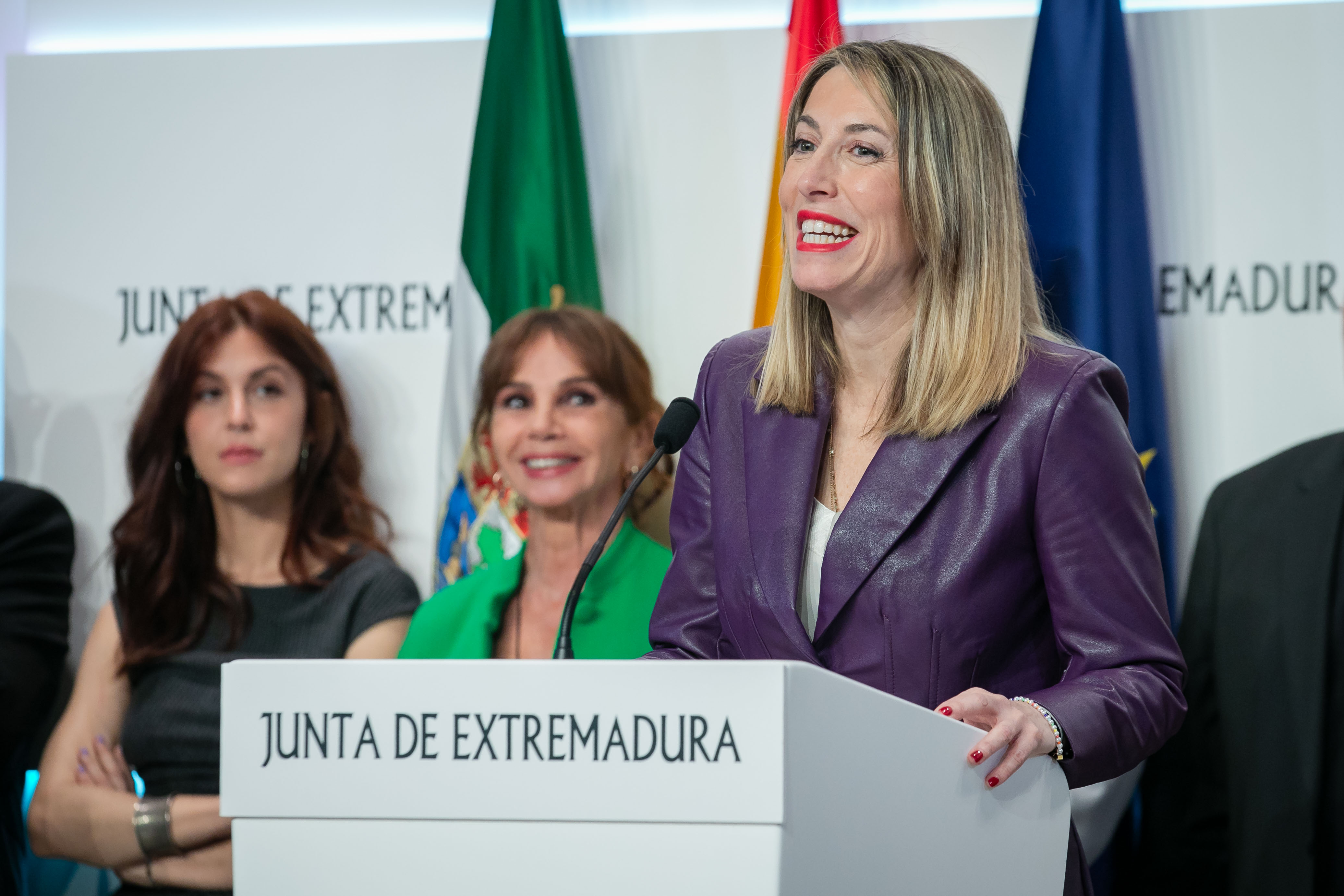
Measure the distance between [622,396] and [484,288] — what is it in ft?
1.61

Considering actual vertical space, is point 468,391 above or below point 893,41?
below

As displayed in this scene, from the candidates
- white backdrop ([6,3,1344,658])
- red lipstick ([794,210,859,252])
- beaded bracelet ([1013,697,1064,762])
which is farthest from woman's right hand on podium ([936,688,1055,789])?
white backdrop ([6,3,1344,658])

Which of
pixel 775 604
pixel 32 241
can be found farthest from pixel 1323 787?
pixel 32 241

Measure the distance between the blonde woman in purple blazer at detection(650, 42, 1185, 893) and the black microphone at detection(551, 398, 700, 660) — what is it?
0.57ft

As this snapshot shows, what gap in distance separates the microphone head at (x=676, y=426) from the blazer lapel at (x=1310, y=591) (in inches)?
74.2

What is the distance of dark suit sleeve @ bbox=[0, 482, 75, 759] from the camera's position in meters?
3.50

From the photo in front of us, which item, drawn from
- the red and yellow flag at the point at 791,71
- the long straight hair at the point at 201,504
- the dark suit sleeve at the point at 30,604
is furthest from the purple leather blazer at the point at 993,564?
the dark suit sleeve at the point at 30,604

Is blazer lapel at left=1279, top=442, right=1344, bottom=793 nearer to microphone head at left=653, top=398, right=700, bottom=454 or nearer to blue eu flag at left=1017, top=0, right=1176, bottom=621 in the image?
blue eu flag at left=1017, top=0, right=1176, bottom=621

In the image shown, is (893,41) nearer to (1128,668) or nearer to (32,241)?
(1128,668)

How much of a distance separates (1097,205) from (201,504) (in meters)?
2.42

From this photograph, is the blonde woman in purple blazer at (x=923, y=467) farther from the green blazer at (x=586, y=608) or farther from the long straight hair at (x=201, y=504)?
the long straight hair at (x=201, y=504)

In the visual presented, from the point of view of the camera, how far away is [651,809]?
1143mm

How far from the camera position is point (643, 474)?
1633mm

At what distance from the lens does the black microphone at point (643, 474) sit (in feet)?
5.09
